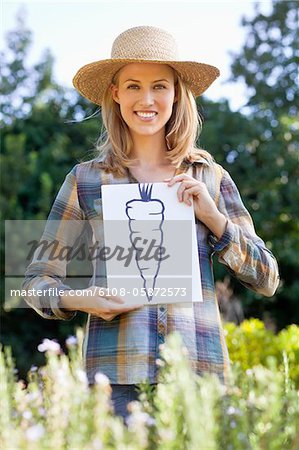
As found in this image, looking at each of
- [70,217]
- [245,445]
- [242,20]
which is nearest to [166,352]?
[245,445]

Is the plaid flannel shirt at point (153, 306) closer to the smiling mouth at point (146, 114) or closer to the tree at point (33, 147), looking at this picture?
the smiling mouth at point (146, 114)

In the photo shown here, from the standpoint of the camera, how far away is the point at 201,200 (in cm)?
226

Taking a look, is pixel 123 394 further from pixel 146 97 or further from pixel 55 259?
pixel 146 97

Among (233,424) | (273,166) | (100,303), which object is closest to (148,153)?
(100,303)

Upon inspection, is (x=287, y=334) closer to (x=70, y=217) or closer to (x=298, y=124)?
(x=70, y=217)

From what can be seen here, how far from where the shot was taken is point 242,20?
1252 cm

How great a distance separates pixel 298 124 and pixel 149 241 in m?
9.07

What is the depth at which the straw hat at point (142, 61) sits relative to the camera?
7.86ft

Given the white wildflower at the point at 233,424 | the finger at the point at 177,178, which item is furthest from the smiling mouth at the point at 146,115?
the white wildflower at the point at 233,424

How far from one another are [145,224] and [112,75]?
0.59m

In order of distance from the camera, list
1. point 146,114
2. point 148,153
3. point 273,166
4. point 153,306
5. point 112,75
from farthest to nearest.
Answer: point 273,166 → point 112,75 → point 148,153 → point 146,114 → point 153,306

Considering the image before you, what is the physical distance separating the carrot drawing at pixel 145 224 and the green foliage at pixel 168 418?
1.58 feet

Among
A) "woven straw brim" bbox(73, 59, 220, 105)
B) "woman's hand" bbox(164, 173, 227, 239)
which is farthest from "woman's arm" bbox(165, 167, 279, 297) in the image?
"woven straw brim" bbox(73, 59, 220, 105)

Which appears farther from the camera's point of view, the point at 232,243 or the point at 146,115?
the point at 146,115
